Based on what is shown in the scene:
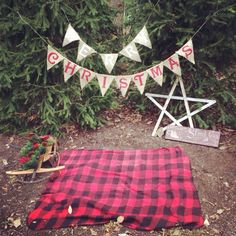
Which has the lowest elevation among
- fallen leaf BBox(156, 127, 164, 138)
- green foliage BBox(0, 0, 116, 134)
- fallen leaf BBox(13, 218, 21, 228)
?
fallen leaf BBox(13, 218, 21, 228)

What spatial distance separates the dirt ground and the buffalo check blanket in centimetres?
13

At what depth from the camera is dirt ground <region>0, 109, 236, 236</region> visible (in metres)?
3.92

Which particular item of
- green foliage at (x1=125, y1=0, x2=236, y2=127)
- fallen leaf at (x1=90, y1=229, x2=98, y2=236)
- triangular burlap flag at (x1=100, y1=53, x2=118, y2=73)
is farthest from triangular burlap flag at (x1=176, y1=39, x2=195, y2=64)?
fallen leaf at (x1=90, y1=229, x2=98, y2=236)

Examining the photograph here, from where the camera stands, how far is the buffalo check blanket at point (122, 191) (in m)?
4.01

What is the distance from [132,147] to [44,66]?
2045 mm

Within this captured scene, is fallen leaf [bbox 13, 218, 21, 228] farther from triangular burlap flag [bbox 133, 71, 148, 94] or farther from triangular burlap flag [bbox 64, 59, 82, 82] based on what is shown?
triangular burlap flag [bbox 133, 71, 148, 94]

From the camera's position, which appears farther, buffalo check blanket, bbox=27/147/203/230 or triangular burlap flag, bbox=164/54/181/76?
triangular burlap flag, bbox=164/54/181/76

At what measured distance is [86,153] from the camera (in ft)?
17.8

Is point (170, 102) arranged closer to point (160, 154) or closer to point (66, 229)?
point (160, 154)

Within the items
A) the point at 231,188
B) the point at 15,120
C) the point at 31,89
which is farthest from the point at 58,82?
the point at 231,188

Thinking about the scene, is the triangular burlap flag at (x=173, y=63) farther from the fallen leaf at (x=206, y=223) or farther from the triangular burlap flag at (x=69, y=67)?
the fallen leaf at (x=206, y=223)

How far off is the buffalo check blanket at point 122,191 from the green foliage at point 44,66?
87 cm

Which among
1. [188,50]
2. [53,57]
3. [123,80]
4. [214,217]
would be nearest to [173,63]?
[188,50]

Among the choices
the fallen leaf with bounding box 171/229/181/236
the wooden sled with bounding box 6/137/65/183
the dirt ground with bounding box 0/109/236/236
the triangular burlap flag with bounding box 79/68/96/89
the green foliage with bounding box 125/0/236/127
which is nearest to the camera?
the fallen leaf with bounding box 171/229/181/236
